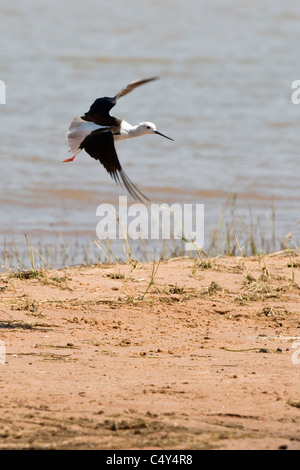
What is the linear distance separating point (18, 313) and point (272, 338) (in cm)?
169

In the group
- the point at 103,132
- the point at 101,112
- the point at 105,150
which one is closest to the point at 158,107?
the point at 101,112

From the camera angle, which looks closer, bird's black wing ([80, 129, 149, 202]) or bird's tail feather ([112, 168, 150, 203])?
bird's tail feather ([112, 168, 150, 203])

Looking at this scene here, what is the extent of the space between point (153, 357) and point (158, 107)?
38.1ft

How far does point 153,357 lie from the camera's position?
4.86 meters

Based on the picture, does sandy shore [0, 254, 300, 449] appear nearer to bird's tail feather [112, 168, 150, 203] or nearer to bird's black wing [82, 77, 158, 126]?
bird's tail feather [112, 168, 150, 203]

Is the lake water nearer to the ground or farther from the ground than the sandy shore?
farther from the ground

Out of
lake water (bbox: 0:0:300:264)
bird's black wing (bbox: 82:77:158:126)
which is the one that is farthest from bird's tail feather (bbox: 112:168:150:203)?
lake water (bbox: 0:0:300:264)

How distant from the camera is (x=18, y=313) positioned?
18.5ft

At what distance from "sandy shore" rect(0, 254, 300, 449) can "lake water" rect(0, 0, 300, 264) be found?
235 cm

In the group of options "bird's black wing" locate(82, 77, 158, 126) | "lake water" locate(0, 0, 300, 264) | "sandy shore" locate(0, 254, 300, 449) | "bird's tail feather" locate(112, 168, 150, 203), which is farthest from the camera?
"lake water" locate(0, 0, 300, 264)

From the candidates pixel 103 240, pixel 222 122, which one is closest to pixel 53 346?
pixel 103 240

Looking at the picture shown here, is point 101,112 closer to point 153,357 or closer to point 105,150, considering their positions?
point 105,150

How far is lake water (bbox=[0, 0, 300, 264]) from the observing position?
36.0 feet
